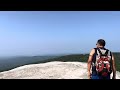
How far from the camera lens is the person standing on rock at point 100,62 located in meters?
3.02

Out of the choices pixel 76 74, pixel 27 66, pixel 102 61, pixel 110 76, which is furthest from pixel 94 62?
pixel 27 66

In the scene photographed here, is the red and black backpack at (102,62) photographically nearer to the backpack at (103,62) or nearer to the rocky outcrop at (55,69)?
the backpack at (103,62)

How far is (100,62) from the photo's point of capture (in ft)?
9.86

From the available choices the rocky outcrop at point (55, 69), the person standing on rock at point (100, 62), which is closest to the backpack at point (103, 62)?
the person standing on rock at point (100, 62)

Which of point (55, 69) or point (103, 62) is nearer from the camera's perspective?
point (103, 62)

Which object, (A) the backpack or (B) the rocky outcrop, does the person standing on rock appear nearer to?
(A) the backpack

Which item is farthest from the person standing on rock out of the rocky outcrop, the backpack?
the rocky outcrop

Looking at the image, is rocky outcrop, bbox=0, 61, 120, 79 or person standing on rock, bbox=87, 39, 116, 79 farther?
rocky outcrop, bbox=0, 61, 120, 79

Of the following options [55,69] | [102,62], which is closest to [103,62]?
[102,62]

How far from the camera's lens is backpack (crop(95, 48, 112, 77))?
118 inches

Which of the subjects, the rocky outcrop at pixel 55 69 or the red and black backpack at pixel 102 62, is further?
the rocky outcrop at pixel 55 69

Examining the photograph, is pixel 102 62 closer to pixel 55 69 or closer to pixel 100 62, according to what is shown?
pixel 100 62

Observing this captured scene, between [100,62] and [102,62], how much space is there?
0.08 feet
